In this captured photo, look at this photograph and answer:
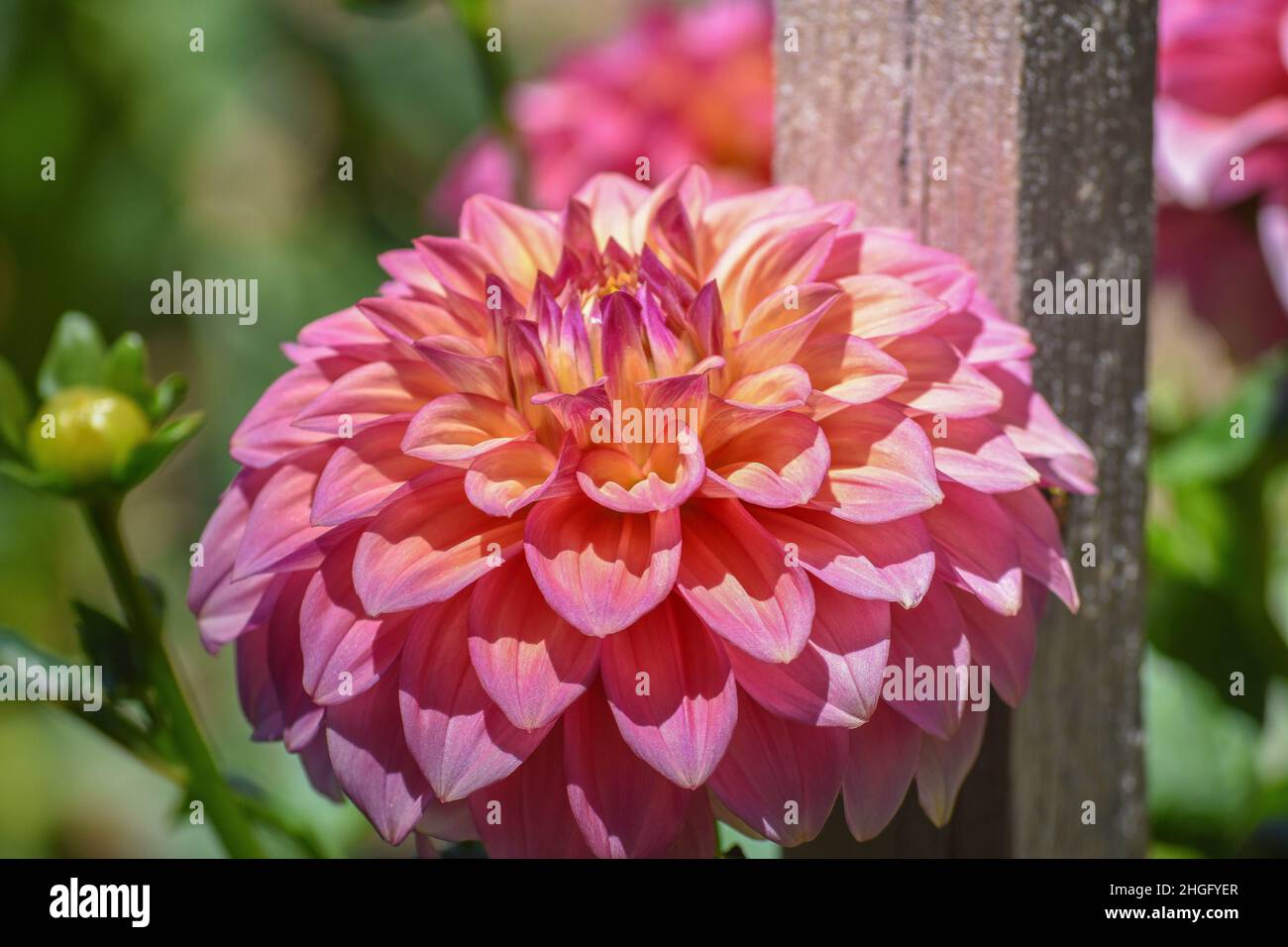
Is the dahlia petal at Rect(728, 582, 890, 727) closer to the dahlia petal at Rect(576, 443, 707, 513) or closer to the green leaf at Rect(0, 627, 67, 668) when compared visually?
the dahlia petal at Rect(576, 443, 707, 513)

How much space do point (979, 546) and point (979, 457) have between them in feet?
0.10

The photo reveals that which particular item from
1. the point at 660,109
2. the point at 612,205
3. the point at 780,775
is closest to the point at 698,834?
the point at 780,775

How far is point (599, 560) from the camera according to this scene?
1.24 ft

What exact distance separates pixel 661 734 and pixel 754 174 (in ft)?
2.00

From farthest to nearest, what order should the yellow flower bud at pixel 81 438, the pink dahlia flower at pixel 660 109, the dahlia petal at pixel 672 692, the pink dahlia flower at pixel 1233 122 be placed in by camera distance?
the pink dahlia flower at pixel 660 109
the pink dahlia flower at pixel 1233 122
the yellow flower bud at pixel 81 438
the dahlia petal at pixel 672 692

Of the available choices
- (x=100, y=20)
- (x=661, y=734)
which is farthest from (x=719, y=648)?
(x=100, y=20)

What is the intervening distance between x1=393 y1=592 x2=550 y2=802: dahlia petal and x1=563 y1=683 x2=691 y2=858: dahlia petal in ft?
0.05

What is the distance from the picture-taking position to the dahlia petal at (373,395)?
414mm

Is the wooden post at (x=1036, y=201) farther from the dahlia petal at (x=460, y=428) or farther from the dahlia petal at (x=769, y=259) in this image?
the dahlia petal at (x=460, y=428)

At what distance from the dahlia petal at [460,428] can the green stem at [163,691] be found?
16 cm

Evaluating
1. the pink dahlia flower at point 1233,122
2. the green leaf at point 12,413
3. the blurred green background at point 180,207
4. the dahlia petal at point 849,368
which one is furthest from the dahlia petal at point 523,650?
the blurred green background at point 180,207

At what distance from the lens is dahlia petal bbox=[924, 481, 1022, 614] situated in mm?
378

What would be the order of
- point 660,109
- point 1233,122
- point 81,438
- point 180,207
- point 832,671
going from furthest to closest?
point 180,207 < point 660,109 < point 1233,122 < point 81,438 < point 832,671

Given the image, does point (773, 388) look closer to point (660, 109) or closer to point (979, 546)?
Answer: point (979, 546)
